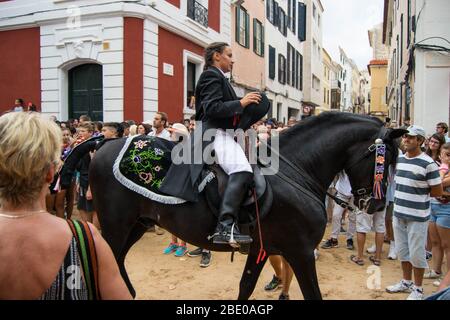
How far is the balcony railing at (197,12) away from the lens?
13219mm

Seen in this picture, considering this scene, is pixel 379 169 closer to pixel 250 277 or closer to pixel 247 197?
pixel 247 197

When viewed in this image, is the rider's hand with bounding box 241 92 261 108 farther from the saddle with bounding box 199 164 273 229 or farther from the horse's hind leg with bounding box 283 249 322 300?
the horse's hind leg with bounding box 283 249 322 300

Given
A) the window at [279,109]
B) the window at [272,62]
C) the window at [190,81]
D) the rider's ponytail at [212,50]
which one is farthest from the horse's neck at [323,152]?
the window at [279,109]

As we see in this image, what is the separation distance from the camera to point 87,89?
11.7 m

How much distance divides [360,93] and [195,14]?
92.5 m

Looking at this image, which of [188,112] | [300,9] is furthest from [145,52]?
[300,9]

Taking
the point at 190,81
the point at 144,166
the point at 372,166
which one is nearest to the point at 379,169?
the point at 372,166

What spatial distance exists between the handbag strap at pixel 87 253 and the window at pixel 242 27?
1736 centimetres

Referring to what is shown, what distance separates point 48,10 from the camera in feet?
38.0

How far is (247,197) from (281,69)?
2308 centimetres

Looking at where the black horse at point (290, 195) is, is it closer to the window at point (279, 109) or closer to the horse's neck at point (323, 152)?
the horse's neck at point (323, 152)

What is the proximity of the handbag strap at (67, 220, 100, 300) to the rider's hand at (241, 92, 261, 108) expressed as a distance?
7.08 ft
